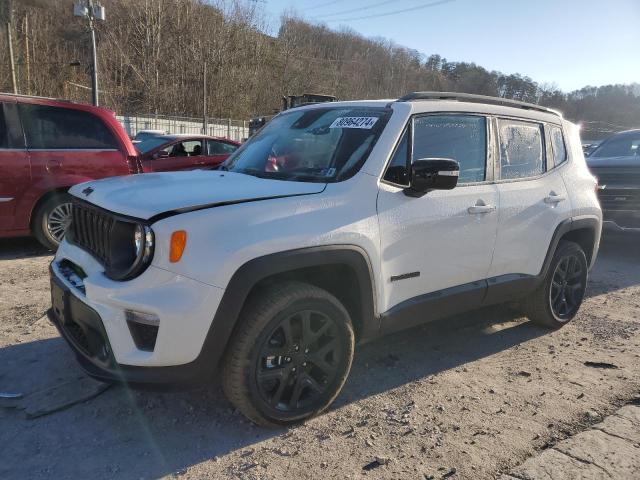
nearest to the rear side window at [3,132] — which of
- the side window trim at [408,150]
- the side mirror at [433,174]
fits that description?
the side window trim at [408,150]

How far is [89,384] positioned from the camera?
321 cm

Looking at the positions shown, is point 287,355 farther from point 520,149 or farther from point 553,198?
point 553,198

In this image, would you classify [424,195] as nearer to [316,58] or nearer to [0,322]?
[0,322]

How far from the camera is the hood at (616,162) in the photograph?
7656 millimetres

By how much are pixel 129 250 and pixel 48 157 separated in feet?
14.3

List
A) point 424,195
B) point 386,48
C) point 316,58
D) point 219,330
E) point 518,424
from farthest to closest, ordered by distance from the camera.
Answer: point 386,48 → point 316,58 → point 424,195 → point 518,424 → point 219,330

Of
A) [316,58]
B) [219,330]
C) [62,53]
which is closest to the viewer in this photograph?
[219,330]

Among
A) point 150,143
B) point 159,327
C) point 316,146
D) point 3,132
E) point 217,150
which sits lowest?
point 159,327

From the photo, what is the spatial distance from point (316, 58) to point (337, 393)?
65.5 m

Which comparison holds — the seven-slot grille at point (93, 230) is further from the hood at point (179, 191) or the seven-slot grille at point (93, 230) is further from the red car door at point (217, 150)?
the red car door at point (217, 150)

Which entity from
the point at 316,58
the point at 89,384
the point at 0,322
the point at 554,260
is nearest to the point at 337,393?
the point at 89,384

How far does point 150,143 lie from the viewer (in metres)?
10.7

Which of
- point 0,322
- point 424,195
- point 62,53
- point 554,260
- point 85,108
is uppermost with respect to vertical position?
point 62,53

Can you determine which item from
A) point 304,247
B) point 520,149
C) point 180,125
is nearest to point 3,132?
point 304,247
